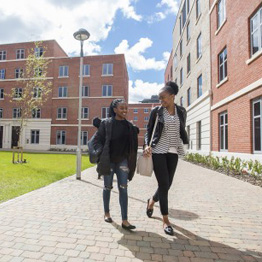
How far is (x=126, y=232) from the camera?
334 centimetres

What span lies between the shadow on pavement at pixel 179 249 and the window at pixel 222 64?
1122 centimetres

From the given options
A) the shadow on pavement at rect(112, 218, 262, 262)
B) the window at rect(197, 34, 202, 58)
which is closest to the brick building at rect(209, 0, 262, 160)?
the window at rect(197, 34, 202, 58)

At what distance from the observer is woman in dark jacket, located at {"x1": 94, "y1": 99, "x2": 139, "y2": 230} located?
345 cm

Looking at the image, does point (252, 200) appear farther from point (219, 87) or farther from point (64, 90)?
point (64, 90)

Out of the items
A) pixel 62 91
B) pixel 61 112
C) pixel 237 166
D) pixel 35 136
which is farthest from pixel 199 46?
pixel 35 136

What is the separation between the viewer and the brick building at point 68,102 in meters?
32.3

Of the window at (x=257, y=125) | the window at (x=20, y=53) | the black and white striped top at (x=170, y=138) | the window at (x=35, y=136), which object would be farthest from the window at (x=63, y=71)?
the black and white striped top at (x=170, y=138)

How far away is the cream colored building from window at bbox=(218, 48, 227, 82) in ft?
4.22

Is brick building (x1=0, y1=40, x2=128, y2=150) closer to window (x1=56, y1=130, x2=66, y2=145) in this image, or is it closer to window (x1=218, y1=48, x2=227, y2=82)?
window (x1=56, y1=130, x2=66, y2=145)

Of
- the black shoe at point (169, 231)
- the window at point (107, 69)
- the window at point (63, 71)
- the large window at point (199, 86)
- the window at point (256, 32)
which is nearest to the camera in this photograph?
the black shoe at point (169, 231)

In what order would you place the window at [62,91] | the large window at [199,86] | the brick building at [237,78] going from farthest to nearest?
Result: the window at [62,91], the large window at [199,86], the brick building at [237,78]

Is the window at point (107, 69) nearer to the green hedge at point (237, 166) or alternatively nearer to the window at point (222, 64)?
the window at point (222, 64)

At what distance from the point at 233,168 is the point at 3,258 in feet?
30.0

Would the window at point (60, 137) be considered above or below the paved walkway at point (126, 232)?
above
